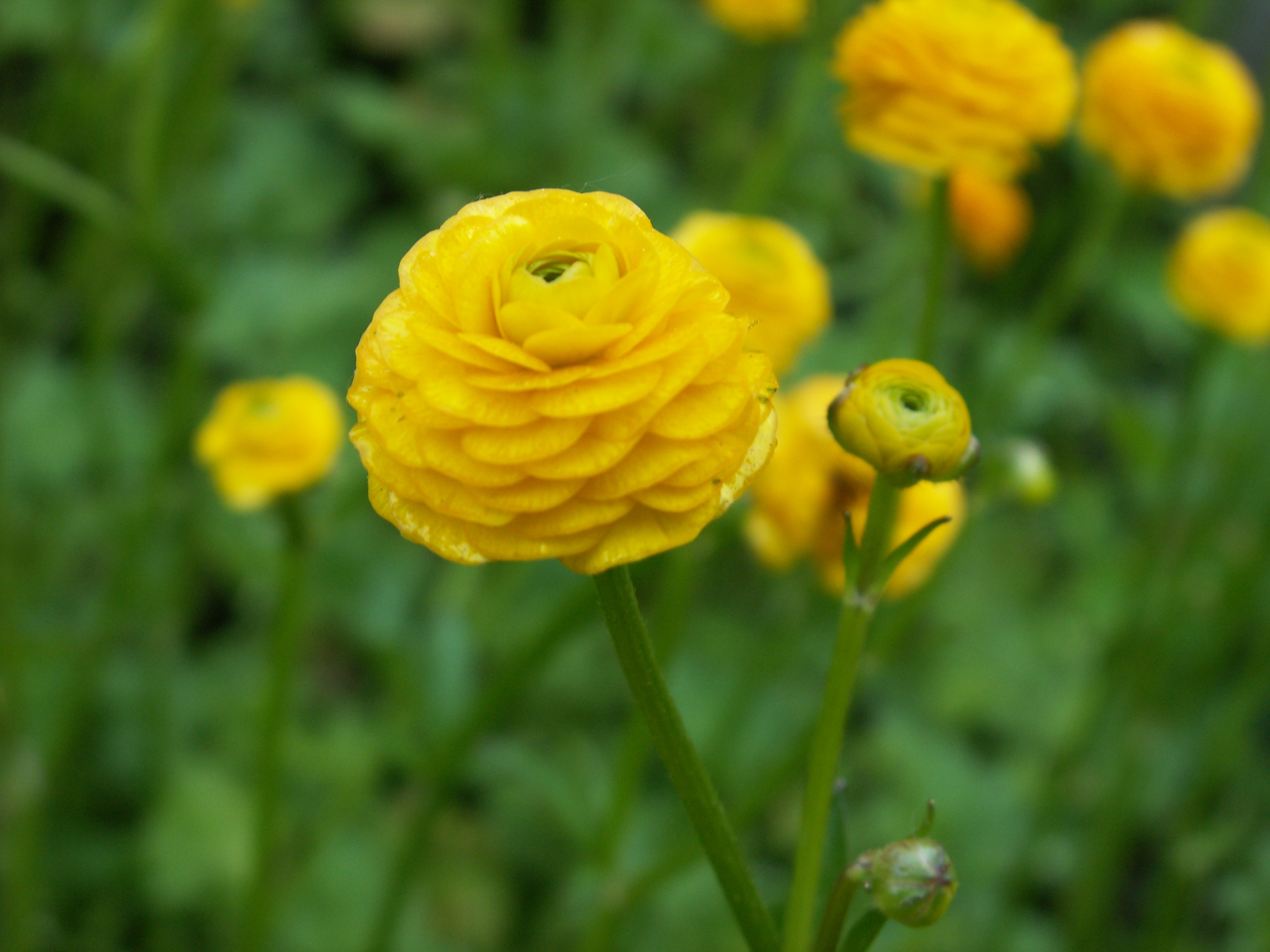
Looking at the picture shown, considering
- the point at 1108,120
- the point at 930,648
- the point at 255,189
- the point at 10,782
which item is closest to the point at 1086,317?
the point at 930,648

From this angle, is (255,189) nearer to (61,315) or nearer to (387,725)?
(61,315)

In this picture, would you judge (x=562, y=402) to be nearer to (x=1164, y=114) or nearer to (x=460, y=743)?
(x=460, y=743)

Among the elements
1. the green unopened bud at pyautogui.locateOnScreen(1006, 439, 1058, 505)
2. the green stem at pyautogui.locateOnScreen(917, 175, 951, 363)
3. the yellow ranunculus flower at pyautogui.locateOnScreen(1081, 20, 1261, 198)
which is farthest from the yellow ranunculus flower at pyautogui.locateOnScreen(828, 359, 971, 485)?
the yellow ranunculus flower at pyautogui.locateOnScreen(1081, 20, 1261, 198)

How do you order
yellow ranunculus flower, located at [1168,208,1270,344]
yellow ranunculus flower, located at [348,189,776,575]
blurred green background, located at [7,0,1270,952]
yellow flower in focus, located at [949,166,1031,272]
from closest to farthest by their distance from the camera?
yellow ranunculus flower, located at [348,189,776,575] → blurred green background, located at [7,0,1270,952] → yellow ranunculus flower, located at [1168,208,1270,344] → yellow flower in focus, located at [949,166,1031,272]

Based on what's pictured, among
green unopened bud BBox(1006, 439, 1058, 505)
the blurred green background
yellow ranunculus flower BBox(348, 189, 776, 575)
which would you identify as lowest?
the blurred green background

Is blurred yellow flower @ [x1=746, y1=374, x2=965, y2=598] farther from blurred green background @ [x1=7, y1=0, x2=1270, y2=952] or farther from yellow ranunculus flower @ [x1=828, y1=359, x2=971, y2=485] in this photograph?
yellow ranunculus flower @ [x1=828, y1=359, x2=971, y2=485]

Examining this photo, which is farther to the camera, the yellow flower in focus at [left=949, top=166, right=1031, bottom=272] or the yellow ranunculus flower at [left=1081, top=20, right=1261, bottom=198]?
the yellow flower in focus at [left=949, top=166, right=1031, bottom=272]
